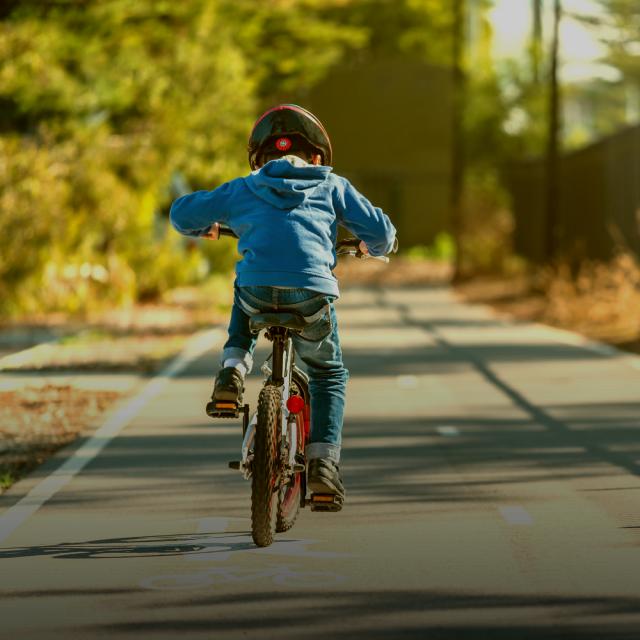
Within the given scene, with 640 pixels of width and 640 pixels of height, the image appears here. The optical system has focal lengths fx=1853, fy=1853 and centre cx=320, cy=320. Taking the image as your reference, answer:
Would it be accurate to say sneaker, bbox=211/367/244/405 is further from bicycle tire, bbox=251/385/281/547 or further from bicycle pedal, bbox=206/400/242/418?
bicycle tire, bbox=251/385/281/547

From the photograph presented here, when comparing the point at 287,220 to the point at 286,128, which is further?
the point at 286,128

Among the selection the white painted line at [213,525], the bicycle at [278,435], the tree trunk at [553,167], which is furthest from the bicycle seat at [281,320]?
the tree trunk at [553,167]

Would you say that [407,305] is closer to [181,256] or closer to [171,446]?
[181,256]

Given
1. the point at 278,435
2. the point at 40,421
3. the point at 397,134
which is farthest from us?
the point at 397,134

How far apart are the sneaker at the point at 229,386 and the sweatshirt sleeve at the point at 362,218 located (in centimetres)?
84

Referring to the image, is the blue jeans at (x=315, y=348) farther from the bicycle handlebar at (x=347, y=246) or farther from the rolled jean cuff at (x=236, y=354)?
the bicycle handlebar at (x=347, y=246)

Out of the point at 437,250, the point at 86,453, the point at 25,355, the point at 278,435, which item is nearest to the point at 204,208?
the point at 278,435

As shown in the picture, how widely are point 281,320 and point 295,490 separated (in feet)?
3.05

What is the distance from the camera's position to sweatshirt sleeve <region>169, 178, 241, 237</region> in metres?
8.33

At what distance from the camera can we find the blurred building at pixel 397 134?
2589 inches

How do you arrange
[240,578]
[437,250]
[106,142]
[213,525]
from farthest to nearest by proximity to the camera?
[437,250] < [106,142] < [213,525] < [240,578]

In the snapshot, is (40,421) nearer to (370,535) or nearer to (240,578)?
(370,535)

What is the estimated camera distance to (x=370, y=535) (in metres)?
8.61

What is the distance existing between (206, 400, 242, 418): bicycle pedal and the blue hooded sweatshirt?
0.53 meters
